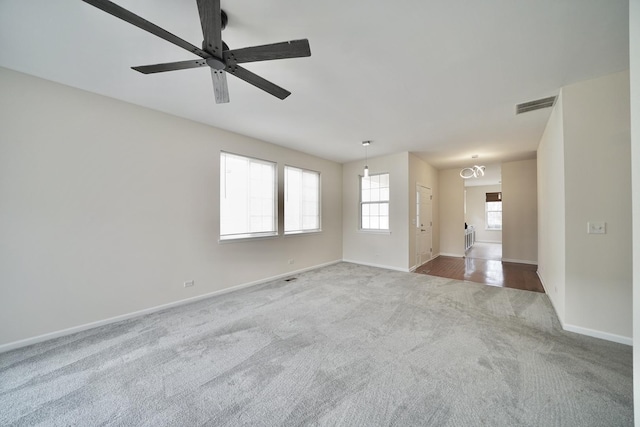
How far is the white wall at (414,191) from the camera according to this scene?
5.39 metres

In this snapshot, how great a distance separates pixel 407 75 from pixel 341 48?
81 centimetres

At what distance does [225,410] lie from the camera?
160cm

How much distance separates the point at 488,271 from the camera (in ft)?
17.3

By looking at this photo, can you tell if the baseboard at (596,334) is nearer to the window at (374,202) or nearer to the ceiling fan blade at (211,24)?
the window at (374,202)

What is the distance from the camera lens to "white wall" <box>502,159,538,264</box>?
592 centimetres

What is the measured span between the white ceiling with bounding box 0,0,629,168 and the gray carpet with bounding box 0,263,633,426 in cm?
274

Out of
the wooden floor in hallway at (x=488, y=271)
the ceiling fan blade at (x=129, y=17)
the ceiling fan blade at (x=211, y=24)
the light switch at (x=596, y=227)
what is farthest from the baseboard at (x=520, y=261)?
the ceiling fan blade at (x=129, y=17)

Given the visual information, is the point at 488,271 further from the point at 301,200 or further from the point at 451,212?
the point at 301,200

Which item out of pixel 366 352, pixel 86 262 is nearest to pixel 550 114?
pixel 366 352

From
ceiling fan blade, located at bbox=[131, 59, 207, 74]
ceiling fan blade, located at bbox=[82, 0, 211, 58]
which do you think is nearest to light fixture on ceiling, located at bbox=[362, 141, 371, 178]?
ceiling fan blade, located at bbox=[131, 59, 207, 74]

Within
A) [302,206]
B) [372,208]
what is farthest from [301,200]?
[372,208]

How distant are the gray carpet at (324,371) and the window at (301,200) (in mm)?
2286

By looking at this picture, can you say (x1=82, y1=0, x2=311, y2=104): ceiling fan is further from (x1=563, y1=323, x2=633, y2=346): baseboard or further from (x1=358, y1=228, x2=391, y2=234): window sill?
(x1=358, y1=228, x2=391, y2=234): window sill

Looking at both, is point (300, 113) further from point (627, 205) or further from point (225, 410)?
point (627, 205)
